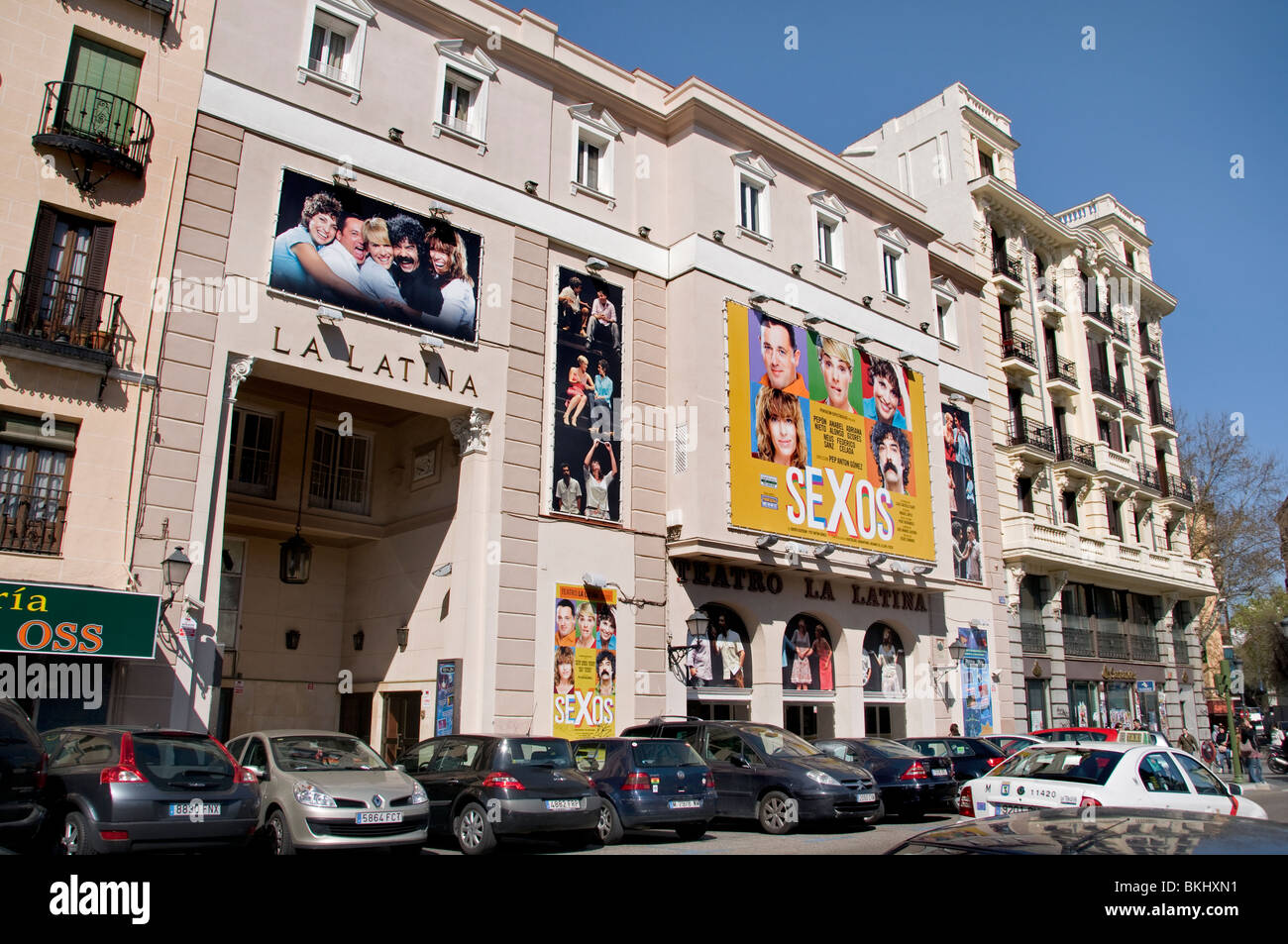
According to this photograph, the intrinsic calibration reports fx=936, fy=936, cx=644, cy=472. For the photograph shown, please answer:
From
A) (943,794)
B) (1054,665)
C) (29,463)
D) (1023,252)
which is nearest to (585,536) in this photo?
(943,794)

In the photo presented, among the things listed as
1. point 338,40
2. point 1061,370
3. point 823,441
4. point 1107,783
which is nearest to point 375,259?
point 338,40

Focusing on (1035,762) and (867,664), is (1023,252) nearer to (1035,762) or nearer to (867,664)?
Answer: (867,664)

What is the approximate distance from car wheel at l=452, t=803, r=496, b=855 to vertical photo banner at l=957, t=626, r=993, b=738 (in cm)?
2046

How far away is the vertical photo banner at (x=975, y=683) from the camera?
95.0ft

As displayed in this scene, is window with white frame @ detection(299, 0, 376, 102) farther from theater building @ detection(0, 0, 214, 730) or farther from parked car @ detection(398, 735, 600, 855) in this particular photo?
parked car @ detection(398, 735, 600, 855)

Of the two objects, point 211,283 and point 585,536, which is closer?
point 211,283

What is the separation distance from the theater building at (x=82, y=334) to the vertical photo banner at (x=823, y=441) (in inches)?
506

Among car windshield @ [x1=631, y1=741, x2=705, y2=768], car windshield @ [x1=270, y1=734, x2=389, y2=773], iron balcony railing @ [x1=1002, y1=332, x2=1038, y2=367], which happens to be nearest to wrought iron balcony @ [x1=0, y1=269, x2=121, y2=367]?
car windshield @ [x1=270, y1=734, x2=389, y2=773]

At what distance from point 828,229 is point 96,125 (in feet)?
63.6

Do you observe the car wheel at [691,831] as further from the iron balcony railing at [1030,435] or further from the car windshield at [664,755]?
the iron balcony railing at [1030,435]
